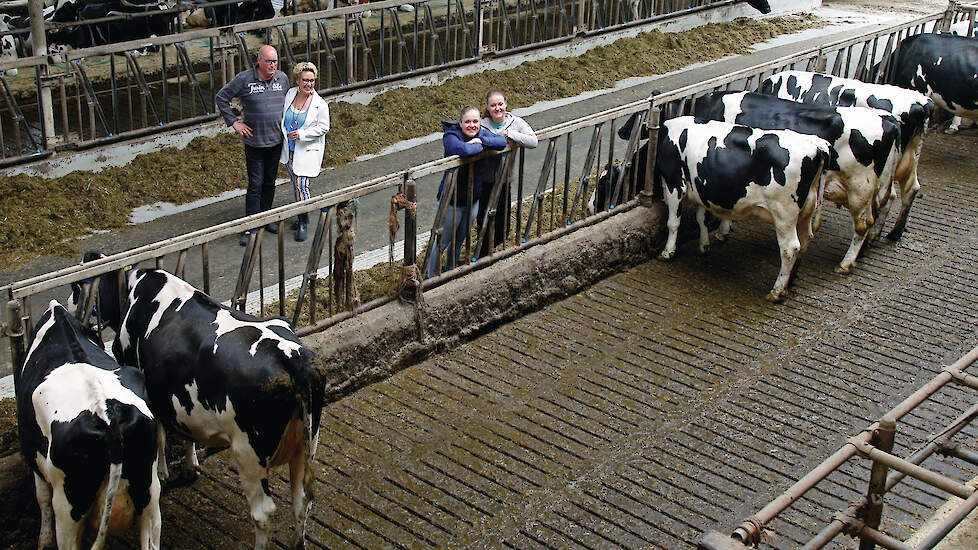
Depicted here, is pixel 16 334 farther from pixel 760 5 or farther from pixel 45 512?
pixel 760 5

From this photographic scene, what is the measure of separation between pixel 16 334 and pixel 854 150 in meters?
7.06

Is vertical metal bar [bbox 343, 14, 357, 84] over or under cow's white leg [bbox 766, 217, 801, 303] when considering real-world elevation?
over

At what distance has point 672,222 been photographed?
401 inches

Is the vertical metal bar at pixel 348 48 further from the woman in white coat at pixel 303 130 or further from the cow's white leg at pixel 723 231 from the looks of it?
the cow's white leg at pixel 723 231

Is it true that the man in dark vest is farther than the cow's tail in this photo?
Yes

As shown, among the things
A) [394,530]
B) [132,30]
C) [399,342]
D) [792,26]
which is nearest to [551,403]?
[399,342]

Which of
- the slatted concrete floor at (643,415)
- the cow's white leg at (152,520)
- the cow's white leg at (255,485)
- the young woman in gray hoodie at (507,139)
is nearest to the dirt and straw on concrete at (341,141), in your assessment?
the young woman in gray hoodie at (507,139)

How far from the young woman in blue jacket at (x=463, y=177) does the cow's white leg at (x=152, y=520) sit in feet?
11.5

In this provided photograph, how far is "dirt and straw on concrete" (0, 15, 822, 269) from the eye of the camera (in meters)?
10.1

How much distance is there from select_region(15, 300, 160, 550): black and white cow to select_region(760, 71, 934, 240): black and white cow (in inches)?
300

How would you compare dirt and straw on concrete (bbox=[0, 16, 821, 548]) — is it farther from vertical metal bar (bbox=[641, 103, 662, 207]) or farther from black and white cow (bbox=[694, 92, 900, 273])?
black and white cow (bbox=[694, 92, 900, 273])

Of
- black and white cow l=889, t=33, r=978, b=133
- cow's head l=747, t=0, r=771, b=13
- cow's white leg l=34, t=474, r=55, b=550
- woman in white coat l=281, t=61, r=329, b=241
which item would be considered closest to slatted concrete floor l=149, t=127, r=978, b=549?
cow's white leg l=34, t=474, r=55, b=550

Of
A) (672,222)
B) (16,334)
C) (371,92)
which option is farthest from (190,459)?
(371,92)

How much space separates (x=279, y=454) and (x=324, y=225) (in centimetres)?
216
